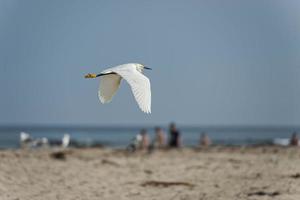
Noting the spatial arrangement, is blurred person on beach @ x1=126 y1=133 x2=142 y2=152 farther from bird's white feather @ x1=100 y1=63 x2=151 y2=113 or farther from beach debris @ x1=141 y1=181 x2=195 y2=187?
bird's white feather @ x1=100 y1=63 x2=151 y2=113

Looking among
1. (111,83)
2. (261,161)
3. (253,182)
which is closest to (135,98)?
(111,83)

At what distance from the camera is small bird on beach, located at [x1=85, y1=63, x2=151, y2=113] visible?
31.8 ft

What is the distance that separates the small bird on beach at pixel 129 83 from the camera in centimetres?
970

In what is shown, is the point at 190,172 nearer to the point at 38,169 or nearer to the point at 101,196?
the point at 38,169

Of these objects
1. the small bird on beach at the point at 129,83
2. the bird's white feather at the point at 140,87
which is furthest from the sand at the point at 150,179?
the bird's white feather at the point at 140,87

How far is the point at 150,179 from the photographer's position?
1428 centimetres

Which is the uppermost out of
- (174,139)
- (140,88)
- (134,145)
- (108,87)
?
(108,87)

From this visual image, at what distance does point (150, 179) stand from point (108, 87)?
315cm

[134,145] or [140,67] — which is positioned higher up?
[140,67]

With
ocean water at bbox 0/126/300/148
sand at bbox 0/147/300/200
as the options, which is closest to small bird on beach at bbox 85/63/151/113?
sand at bbox 0/147/300/200

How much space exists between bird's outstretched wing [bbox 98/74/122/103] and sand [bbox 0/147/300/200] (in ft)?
5.42

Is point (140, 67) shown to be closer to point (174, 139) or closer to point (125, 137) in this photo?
point (174, 139)

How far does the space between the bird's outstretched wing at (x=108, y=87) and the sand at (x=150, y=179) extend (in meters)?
1.65

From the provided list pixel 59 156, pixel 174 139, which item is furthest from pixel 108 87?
pixel 174 139
